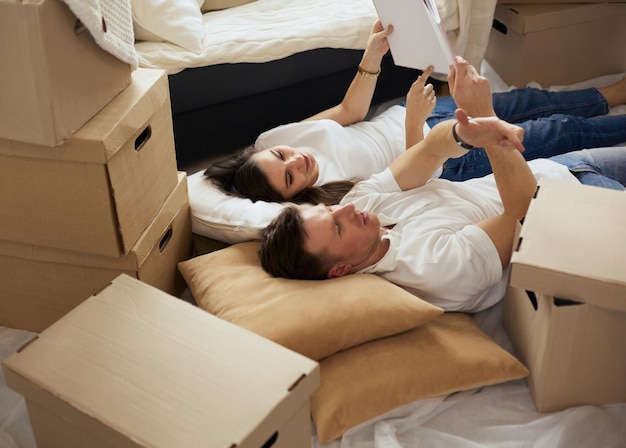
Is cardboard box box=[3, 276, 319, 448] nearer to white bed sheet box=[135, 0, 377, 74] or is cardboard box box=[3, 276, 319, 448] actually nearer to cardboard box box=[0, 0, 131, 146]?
cardboard box box=[0, 0, 131, 146]

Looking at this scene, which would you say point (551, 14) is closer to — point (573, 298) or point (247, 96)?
point (247, 96)

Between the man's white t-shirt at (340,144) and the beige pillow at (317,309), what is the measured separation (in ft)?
1.43

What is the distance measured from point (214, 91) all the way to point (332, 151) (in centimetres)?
47

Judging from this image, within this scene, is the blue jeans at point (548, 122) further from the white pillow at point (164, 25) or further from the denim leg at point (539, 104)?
the white pillow at point (164, 25)

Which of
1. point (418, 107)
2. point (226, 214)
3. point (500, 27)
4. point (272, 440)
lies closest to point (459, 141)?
point (418, 107)

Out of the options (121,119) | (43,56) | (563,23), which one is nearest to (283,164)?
(121,119)

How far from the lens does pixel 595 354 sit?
1.30 m

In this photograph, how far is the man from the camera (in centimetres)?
147

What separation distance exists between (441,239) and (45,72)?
816mm

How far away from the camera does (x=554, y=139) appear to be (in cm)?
201

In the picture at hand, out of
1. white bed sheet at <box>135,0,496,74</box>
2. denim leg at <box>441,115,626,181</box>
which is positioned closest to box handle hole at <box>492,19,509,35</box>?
white bed sheet at <box>135,0,496,74</box>

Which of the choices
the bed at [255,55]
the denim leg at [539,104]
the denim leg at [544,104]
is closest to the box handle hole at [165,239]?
the bed at [255,55]

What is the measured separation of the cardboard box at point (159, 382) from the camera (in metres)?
1.04

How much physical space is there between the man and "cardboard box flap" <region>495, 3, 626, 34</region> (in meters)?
1.05
